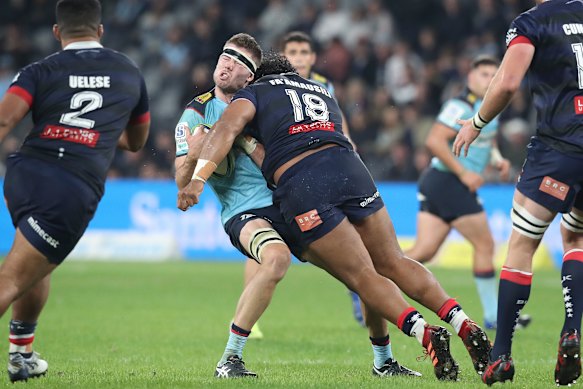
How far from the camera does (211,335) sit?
9.81 m

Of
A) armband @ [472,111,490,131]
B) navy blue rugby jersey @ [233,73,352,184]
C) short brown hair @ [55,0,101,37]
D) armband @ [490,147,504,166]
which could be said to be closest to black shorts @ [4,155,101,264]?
short brown hair @ [55,0,101,37]

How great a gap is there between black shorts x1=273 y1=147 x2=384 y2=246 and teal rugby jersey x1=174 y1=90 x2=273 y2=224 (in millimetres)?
670

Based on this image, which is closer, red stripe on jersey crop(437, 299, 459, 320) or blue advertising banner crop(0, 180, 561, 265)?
red stripe on jersey crop(437, 299, 459, 320)

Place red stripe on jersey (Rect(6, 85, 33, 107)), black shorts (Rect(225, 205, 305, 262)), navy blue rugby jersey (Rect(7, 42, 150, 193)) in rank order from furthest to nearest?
black shorts (Rect(225, 205, 305, 262))
navy blue rugby jersey (Rect(7, 42, 150, 193))
red stripe on jersey (Rect(6, 85, 33, 107))

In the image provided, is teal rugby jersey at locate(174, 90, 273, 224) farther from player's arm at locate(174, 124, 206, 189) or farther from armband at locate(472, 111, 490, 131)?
armband at locate(472, 111, 490, 131)

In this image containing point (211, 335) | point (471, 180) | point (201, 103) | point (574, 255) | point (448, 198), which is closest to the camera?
point (574, 255)

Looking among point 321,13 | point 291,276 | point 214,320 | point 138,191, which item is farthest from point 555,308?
point 321,13

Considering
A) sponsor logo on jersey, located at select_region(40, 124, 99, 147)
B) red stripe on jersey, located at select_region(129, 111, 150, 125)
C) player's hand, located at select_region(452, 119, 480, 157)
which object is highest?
red stripe on jersey, located at select_region(129, 111, 150, 125)

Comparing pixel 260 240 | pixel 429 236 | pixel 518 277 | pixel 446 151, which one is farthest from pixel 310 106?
pixel 429 236

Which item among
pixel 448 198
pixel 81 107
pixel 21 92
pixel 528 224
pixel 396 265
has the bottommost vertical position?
pixel 448 198

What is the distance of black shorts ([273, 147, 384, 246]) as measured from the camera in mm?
6395

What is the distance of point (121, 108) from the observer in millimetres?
6234

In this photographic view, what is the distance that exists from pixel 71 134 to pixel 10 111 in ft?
1.43

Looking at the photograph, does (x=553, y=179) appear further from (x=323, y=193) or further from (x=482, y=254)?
(x=482, y=254)
